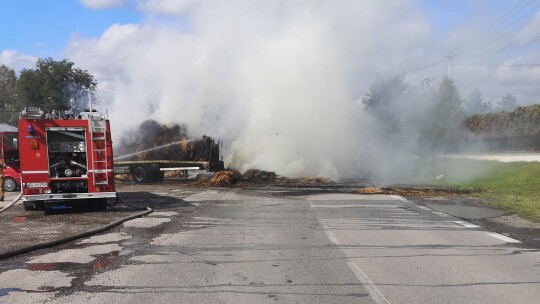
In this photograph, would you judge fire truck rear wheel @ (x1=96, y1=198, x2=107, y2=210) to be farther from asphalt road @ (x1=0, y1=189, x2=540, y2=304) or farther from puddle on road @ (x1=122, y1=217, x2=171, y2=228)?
asphalt road @ (x1=0, y1=189, x2=540, y2=304)

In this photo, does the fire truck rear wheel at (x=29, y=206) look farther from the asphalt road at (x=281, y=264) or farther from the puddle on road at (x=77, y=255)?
the puddle on road at (x=77, y=255)

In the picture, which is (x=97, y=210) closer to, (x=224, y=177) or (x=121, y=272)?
(x=121, y=272)

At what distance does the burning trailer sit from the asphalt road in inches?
474

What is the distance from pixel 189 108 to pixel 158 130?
194cm

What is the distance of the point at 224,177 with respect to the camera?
67.8ft

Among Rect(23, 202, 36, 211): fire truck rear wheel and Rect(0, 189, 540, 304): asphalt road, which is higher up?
Rect(23, 202, 36, 211): fire truck rear wheel

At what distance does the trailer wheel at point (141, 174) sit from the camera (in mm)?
23094

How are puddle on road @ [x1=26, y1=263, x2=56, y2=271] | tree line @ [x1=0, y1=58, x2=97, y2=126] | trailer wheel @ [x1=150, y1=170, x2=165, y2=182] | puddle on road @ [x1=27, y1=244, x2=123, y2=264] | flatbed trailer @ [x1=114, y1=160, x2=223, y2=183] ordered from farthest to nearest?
tree line @ [x1=0, y1=58, x2=97, y2=126]
trailer wheel @ [x1=150, y1=170, x2=165, y2=182]
flatbed trailer @ [x1=114, y1=160, x2=223, y2=183]
puddle on road @ [x1=27, y1=244, x2=123, y2=264]
puddle on road @ [x1=26, y1=263, x2=56, y2=271]

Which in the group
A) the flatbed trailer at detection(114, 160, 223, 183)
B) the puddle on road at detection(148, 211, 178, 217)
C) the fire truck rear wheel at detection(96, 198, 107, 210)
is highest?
the flatbed trailer at detection(114, 160, 223, 183)

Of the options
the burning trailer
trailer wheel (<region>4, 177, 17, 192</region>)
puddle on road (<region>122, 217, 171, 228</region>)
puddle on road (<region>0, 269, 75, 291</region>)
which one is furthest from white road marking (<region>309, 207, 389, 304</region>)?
trailer wheel (<region>4, 177, 17, 192</region>)

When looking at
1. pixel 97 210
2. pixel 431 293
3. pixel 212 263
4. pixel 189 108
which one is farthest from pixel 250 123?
pixel 431 293

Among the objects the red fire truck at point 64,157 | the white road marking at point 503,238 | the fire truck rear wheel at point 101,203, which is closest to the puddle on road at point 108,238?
the red fire truck at point 64,157

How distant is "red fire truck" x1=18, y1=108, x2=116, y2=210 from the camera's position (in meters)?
11.7

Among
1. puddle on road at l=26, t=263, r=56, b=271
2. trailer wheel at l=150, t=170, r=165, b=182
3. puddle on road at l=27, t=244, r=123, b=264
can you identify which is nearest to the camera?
puddle on road at l=26, t=263, r=56, b=271
